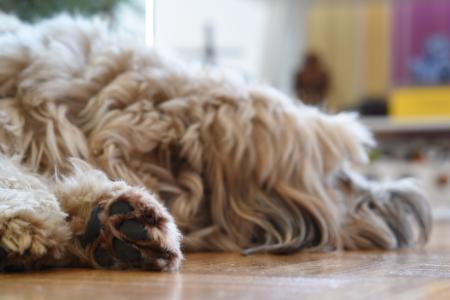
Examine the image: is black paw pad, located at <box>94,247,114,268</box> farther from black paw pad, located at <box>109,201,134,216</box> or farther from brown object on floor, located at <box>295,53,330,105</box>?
brown object on floor, located at <box>295,53,330,105</box>

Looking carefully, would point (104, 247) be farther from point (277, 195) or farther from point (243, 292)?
point (277, 195)

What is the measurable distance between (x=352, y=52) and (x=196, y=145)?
465cm

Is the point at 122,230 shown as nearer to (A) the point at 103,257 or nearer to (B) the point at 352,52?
(A) the point at 103,257

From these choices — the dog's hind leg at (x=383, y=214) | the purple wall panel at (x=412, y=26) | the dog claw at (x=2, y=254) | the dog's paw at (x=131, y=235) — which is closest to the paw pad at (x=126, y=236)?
the dog's paw at (x=131, y=235)

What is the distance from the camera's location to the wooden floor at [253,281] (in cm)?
112

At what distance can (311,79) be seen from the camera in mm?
6141

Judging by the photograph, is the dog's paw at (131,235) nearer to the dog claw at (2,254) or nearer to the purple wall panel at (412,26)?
the dog claw at (2,254)

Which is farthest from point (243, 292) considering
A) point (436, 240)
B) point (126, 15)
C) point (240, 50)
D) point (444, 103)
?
point (240, 50)

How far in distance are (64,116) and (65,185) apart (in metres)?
0.36

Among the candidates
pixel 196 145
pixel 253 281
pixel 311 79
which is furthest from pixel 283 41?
pixel 253 281

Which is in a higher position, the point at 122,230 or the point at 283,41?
the point at 283,41

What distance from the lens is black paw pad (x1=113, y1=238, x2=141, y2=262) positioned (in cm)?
135

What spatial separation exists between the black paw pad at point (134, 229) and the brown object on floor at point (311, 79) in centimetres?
483

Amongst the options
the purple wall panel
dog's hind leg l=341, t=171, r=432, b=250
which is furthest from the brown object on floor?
dog's hind leg l=341, t=171, r=432, b=250
